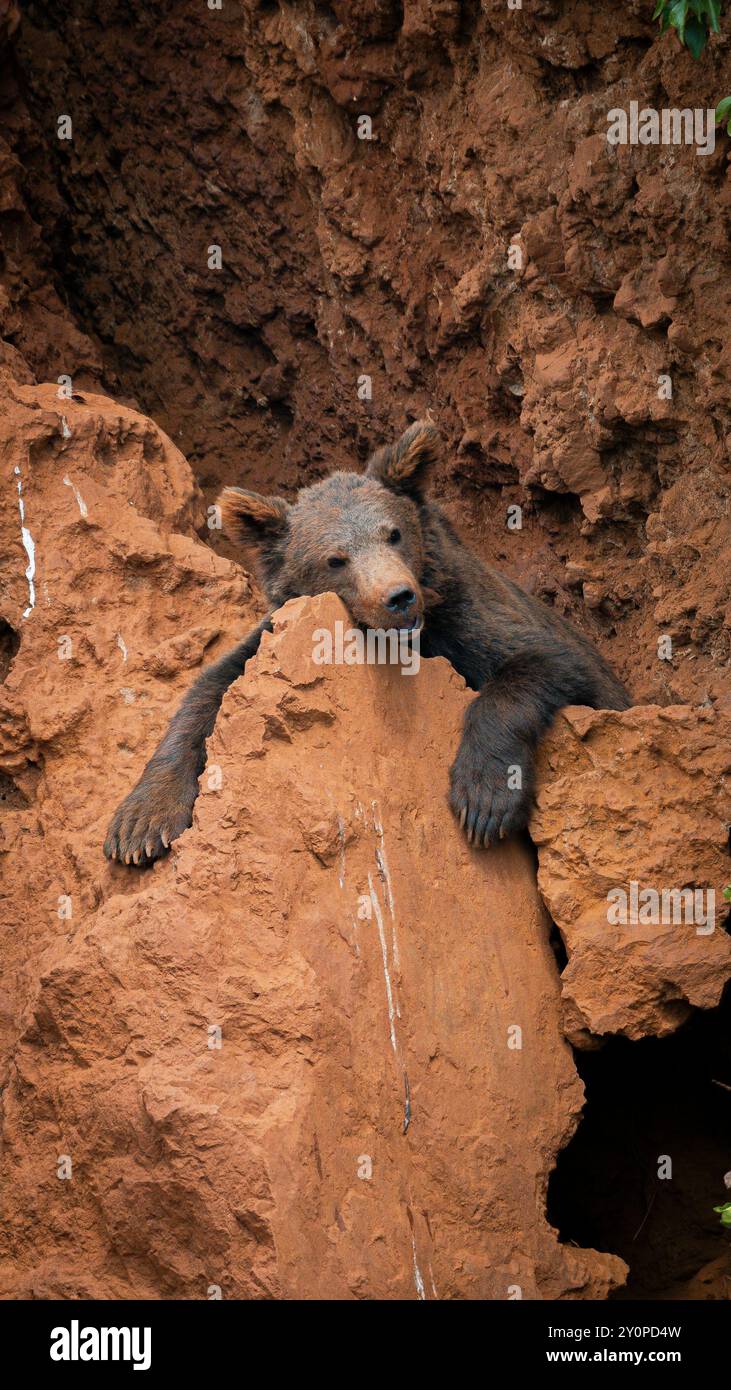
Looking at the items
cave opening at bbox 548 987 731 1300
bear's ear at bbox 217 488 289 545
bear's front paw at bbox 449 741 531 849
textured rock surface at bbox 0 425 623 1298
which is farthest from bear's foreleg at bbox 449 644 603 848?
cave opening at bbox 548 987 731 1300

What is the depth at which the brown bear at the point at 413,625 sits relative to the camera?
559 cm

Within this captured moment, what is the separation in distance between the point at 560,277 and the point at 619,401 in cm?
86

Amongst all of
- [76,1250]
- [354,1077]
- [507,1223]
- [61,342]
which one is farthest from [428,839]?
[61,342]

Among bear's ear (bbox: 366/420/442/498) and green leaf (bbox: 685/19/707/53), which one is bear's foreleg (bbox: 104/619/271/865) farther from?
green leaf (bbox: 685/19/707/53)

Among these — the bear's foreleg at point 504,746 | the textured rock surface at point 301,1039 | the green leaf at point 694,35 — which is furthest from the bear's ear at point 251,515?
the green leaf at point 694,35

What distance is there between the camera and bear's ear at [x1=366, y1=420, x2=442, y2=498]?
Result: 6.57 metres

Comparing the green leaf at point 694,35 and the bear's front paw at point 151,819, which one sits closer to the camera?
the green leaf at point 694,35

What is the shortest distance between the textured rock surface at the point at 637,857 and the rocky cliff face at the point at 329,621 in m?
0.02

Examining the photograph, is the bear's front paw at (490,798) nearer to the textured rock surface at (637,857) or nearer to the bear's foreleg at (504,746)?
the bear's foreleg at (504,746)

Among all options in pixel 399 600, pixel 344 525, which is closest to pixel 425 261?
pixel 344 525

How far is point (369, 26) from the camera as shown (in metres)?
8.11

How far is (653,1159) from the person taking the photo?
6.62 meters

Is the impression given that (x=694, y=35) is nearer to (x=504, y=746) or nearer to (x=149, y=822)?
(x=504, y=746)

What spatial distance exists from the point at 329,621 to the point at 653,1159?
311 centimetres
